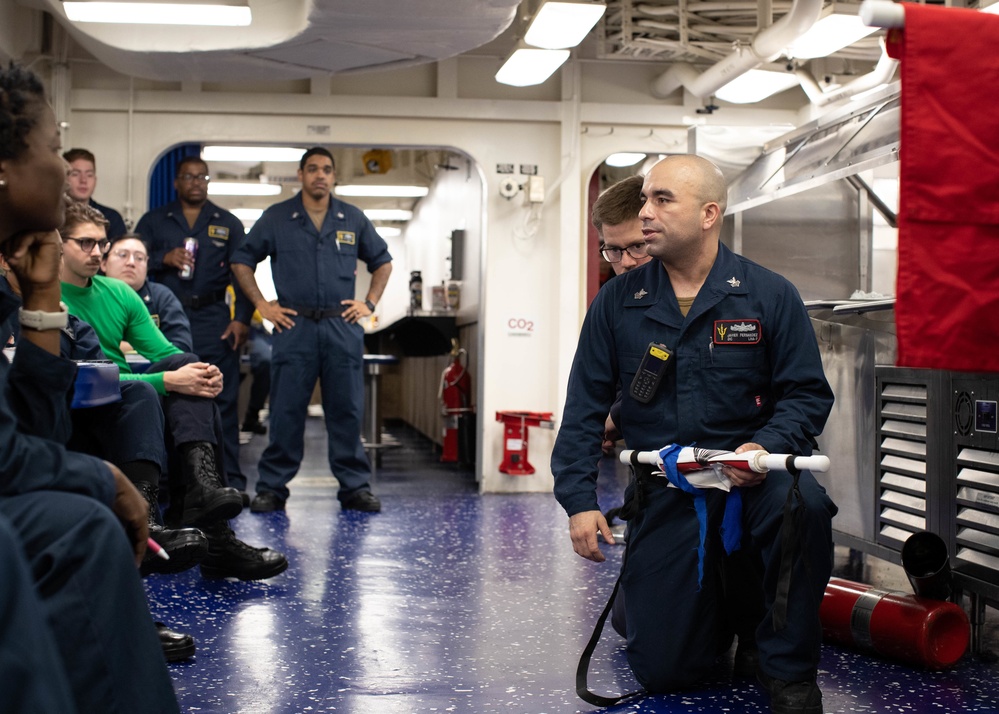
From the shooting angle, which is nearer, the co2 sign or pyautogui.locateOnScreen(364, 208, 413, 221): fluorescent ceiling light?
the co2 sign

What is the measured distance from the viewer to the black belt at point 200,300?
5.76 metres

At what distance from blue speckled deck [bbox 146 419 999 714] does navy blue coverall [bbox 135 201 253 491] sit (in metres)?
1.00

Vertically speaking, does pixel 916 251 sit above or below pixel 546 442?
above

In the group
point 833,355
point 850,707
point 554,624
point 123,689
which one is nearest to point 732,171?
point 833,355

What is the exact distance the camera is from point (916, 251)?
156 centimetres

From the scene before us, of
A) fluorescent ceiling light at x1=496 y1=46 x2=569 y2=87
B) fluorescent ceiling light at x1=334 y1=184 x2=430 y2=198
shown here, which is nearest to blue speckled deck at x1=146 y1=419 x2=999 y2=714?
fluorescent ceiling light at x1=496 y1=46 x2=569 y2=87

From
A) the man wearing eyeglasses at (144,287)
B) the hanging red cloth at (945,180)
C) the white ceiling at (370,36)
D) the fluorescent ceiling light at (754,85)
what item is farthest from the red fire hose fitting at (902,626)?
the fluorescent ceiling light at (754,85)

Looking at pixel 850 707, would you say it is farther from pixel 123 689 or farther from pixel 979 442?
pixel 123 689

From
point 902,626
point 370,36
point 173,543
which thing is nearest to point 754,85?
point 370,36

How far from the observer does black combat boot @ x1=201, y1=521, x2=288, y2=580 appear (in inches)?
141

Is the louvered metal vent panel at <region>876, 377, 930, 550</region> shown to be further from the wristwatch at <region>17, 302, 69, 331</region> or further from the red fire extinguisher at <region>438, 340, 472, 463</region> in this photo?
the red fire extinguisher at <region>438, 340, 472, 463</region>

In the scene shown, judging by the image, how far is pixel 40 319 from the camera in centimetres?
165

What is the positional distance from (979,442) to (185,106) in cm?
519

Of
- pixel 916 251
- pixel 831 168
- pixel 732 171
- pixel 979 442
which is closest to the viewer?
pixel 916 251
